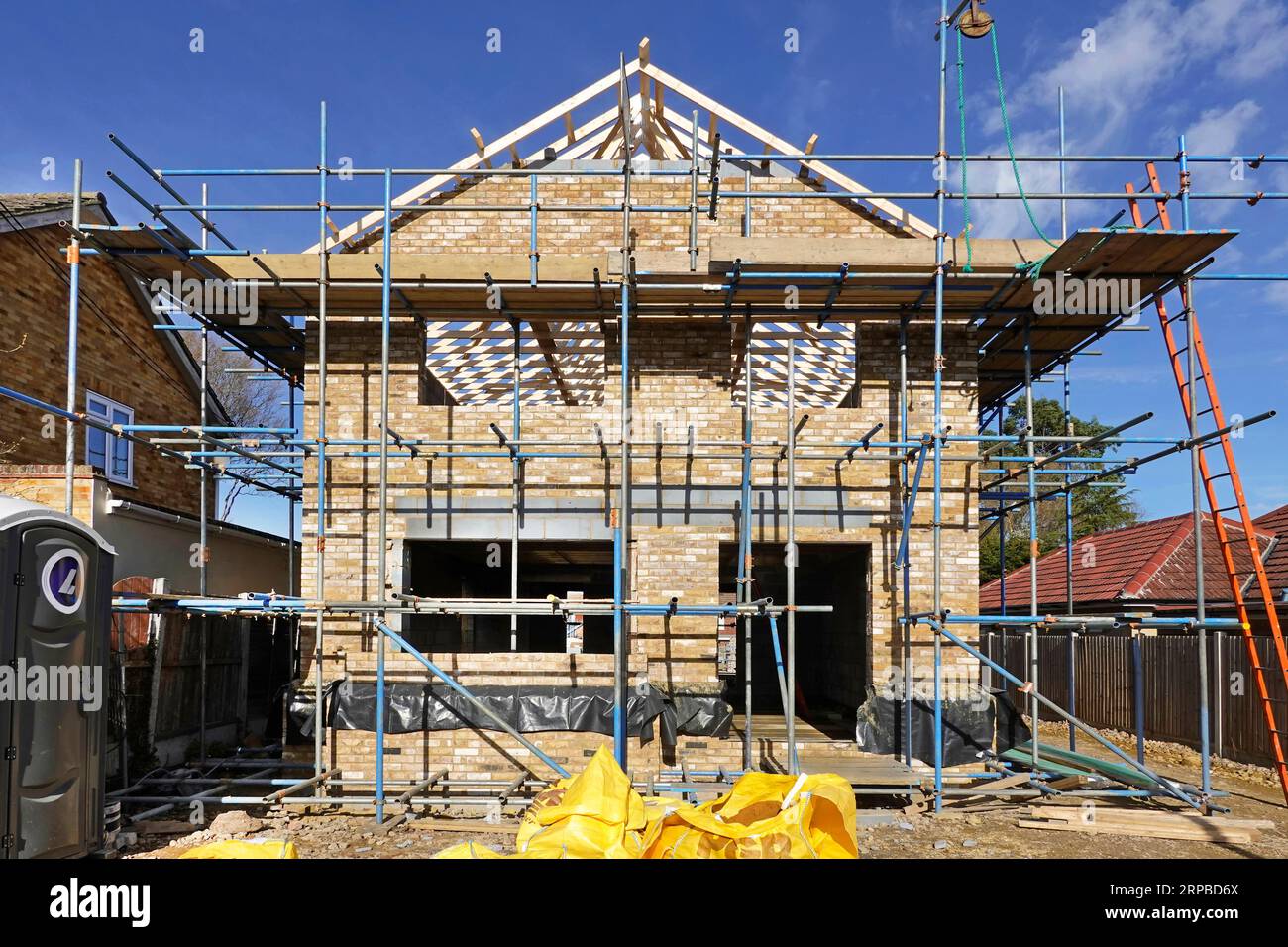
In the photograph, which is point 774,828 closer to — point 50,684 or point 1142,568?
point 50,684

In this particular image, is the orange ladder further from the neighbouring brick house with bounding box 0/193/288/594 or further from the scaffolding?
the neighbouring brick house with bounding box 0/193/288/594

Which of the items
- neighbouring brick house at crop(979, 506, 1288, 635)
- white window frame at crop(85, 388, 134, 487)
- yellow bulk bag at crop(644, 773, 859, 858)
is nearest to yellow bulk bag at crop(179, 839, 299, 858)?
yellow bulk bag at crop(644, 773, 859, 858)

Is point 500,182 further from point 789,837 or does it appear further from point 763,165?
point 789,837

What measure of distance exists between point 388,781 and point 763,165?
855 cm

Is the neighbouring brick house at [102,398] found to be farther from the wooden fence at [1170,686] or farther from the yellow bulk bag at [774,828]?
the wooden fence at [1170,686]

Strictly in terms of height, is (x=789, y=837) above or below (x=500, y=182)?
below

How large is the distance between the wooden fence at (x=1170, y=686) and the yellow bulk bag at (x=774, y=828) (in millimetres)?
5888

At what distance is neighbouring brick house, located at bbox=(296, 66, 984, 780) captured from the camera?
966 cm

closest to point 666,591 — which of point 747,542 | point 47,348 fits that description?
point 747,542

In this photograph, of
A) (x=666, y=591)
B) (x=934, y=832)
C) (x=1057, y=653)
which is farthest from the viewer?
(x=1057, y=653)

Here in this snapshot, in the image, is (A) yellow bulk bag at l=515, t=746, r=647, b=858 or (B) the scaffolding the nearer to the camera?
(A) yellow bulk bag at l=515, t=746, r=647, b=858

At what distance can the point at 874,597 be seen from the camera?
10133 mm

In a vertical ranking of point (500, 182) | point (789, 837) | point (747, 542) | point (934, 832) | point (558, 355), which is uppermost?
point (500, 182)

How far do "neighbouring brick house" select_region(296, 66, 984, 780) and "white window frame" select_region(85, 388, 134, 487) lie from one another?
19.1 feet
